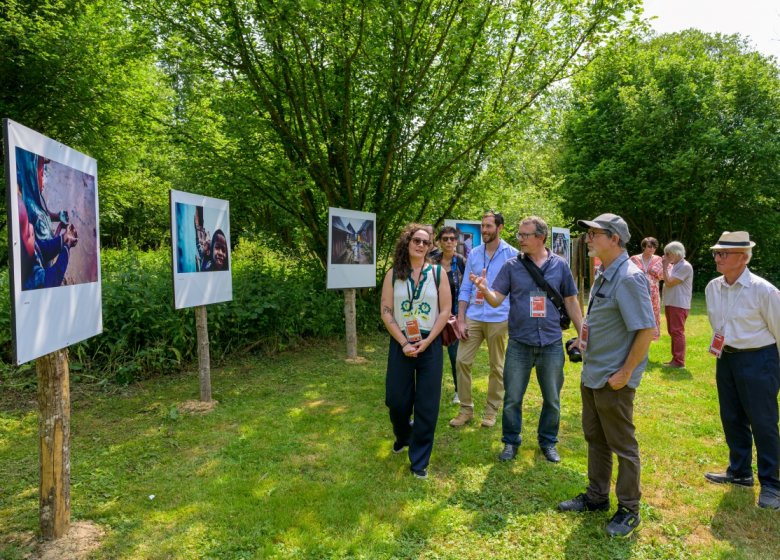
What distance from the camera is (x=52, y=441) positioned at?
3.04 meters

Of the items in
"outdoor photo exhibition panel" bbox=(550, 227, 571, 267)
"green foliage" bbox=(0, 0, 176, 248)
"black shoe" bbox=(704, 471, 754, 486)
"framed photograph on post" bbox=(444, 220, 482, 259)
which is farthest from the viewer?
"outdoor photo exhibition panel" bbox=(550, 227, 571, 267)

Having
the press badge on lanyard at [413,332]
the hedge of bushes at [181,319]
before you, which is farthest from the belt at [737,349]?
the hedge of bushes at [181,319]

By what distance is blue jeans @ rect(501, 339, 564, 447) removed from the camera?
423cm

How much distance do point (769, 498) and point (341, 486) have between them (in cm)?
306

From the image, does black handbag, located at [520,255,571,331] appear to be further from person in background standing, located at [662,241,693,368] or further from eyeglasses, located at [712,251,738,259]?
person in background standing, located at [662,241,693,368]

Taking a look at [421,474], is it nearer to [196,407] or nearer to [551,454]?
[551,454]

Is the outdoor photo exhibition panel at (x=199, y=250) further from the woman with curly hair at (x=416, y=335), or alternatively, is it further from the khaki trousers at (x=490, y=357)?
the khaki trousers at (x=490, y=357)

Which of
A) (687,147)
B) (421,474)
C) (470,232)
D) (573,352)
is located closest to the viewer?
(573,352)

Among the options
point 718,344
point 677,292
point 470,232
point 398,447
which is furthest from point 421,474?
point 470,232

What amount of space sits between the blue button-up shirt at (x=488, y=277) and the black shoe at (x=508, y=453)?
1.18 metres

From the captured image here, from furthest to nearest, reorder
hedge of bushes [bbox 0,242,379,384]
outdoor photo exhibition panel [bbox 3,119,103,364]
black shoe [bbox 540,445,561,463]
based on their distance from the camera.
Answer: hedge of bushes [bbox 0,242,379,384] → black shoe [bbox 540,445,561,463] → outdoor photo exhibition panel [bbox 3,119,103,364]

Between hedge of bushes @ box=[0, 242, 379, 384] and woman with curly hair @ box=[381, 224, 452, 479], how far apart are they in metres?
4.20

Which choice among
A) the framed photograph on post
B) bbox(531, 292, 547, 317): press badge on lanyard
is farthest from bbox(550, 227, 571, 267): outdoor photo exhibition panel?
bbox(531, 292, 547, 317): press badge on lanyard

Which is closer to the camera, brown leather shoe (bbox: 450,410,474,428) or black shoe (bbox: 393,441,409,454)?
black shoe (bbox: 393,441,409,454)
